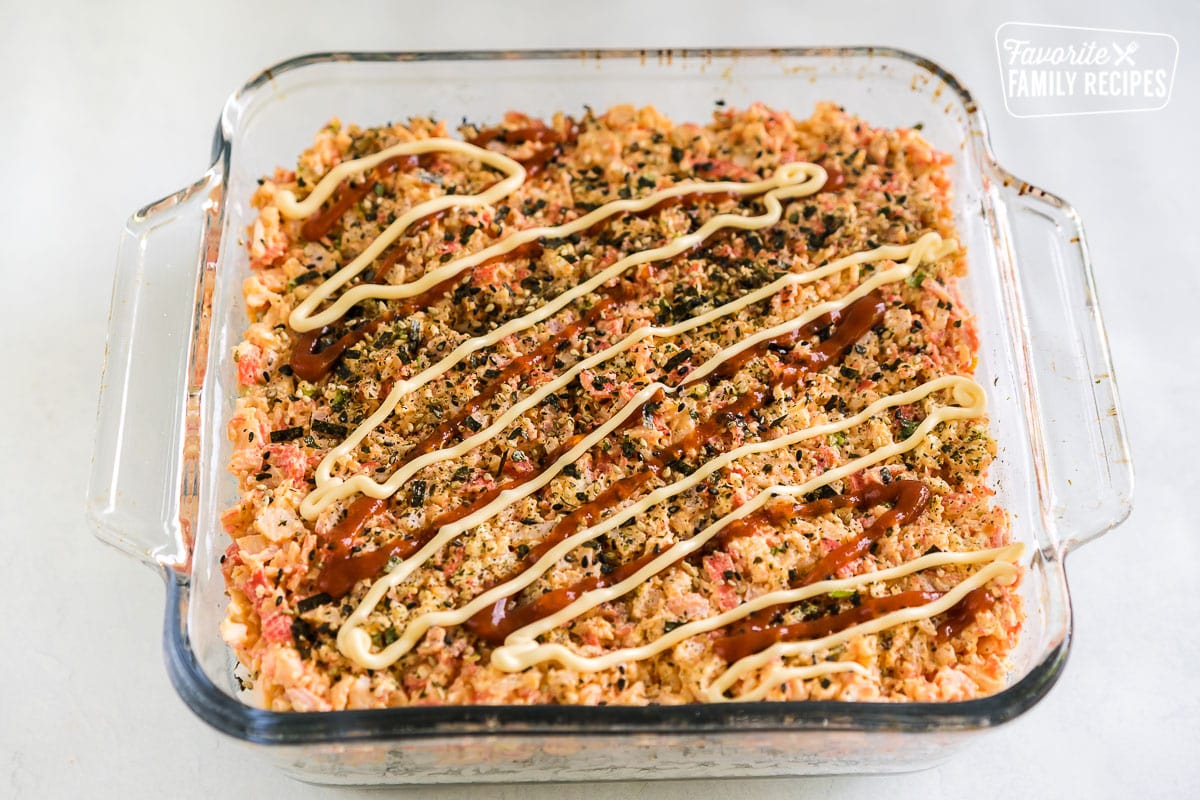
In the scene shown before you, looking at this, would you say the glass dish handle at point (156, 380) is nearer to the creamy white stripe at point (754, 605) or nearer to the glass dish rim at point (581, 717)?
the glass dish rim at point (581, 717)

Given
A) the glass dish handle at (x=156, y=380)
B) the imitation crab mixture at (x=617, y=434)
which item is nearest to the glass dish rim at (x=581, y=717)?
the imitation crab mixture at (x=617, y=434)

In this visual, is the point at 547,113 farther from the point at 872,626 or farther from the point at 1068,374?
the point at 872,626

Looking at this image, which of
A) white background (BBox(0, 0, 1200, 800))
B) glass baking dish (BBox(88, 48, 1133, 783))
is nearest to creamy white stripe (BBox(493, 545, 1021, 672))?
glass baking dish (BBox(88, 48, 1133, 783))

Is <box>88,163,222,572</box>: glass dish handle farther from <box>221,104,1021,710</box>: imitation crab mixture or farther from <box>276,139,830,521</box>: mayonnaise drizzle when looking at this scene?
<box>276,139,830,521</box>: mayonnaise drizzle

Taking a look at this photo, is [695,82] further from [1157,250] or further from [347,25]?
[1157,250]

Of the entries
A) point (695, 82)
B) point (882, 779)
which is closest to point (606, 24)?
point (695, 82)

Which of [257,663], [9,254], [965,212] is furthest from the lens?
[9,254]
